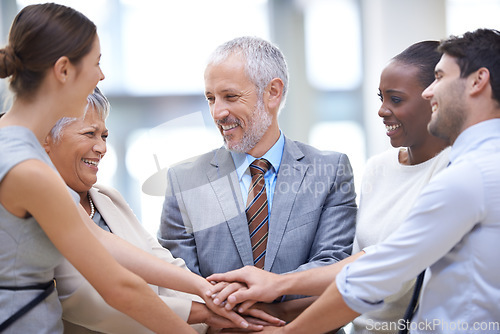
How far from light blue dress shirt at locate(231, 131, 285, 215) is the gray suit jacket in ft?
0.08

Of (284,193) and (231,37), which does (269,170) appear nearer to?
(284,193)

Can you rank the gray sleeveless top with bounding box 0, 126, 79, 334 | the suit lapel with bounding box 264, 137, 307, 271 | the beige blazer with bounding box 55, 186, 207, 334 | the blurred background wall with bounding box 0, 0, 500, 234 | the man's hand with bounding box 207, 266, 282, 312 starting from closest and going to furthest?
the gray sleeveless top with bounding box 0, 126, 79, 334 → the beige blazer with bounding box 55, 186, 207, 334 → the man's hand with bounding box 207, 266, 282, 312 → the suit lapel with bounding box 264, 137, 307, 271 → the blurred background wall with bounding box 0, 0, 500, 234

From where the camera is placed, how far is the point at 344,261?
190cm

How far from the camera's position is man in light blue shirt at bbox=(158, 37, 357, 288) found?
2016mm

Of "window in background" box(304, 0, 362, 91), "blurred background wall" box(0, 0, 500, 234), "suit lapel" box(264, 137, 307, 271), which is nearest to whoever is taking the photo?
"suit lapel" box(264, 137, 307, 271)

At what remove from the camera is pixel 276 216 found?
2.03 metres

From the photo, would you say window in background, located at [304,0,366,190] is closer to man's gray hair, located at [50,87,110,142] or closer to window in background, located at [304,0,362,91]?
window in background, located at [304,0,362,91]

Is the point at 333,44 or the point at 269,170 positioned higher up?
the point at 333,44

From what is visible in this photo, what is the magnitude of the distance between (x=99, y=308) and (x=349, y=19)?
115 inches

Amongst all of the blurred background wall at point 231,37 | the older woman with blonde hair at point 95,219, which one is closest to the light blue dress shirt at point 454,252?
the older woman with blonde hair at point 95,219

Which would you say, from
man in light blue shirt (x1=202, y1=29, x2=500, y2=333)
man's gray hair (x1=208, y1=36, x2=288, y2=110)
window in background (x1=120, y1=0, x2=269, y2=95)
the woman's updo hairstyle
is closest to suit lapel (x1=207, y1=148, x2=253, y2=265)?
man's gray hair (x1=208, y1=36, x2=288, y2=110)

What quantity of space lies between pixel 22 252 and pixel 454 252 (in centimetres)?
110

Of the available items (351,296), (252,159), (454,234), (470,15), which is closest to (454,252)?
(454,234)

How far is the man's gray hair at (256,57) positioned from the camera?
2.17m
